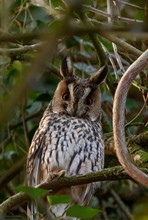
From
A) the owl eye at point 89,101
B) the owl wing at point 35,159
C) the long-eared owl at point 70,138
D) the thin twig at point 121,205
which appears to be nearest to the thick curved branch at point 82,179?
the long-eared owl at point 70,138

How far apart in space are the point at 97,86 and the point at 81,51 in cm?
39

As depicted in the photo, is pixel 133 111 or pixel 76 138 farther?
pixel 133 111

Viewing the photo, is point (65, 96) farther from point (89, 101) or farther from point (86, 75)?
point (86, 75)

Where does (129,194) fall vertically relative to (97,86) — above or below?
below

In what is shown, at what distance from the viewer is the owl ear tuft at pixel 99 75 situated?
329 cm

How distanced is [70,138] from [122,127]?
4.63ft

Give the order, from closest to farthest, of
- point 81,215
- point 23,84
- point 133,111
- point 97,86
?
1. point 23,84
2. point 81,215
3. point 97,86
4. point 133,111

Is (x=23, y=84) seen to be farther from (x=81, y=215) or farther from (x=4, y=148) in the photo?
(x=4, y=148)

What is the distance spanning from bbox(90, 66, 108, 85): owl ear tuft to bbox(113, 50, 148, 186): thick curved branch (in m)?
1.06

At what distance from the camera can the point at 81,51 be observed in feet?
13.2

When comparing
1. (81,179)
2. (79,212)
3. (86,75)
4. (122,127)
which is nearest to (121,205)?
(86,75)

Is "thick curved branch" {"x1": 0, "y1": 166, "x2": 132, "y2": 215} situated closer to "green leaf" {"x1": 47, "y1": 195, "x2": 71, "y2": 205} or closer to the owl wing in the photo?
"green leaf" {"x1": 47, "y1": 195, "x2": 71, "y2": 205}

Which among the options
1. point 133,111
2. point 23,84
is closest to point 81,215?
point 23,84

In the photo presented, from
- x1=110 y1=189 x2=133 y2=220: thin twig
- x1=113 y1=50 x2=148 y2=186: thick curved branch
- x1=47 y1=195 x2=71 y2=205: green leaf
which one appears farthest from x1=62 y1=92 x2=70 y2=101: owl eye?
x1=47 y1=195 x2=71 y2=205: green leaf
